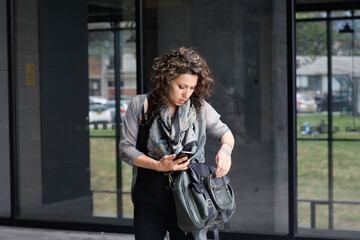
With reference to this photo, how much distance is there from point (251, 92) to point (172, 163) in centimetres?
314

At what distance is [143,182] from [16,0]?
439 cm

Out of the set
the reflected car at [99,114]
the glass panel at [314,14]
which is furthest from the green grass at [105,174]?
the glass panel at [314,14]

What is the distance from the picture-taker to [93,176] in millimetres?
6895

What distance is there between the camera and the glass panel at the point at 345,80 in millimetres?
8820

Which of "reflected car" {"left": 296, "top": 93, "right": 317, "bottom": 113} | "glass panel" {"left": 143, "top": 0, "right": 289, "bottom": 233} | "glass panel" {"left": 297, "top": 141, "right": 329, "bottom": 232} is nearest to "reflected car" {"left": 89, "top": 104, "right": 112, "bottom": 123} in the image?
"glass panel" {"left": 143, "top": 0, "right": 289, "bottom": 233}

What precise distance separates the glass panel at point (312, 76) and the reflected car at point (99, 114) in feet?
9.65

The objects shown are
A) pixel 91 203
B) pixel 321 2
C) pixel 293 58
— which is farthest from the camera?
pixel 321 2

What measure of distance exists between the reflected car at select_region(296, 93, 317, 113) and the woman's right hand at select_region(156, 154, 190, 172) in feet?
18.5

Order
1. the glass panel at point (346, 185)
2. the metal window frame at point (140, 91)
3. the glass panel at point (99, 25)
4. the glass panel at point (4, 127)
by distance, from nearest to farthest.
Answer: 1. the metal window frame at point (140, 91)
2. the glass panel at point (346, 185)
3. the glass panel at point (99, 25)
4. the glass panel at point (4, 127)

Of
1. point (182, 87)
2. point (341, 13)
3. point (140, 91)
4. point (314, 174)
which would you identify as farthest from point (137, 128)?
point (341, 13)

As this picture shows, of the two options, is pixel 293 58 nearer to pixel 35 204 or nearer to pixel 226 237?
pixel 226 237

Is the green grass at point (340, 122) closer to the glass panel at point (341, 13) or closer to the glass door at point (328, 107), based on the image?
the glass door at point (328, 107)

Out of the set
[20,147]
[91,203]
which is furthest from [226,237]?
[20,147]

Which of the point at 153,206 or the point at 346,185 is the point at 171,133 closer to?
the point at 153,206
